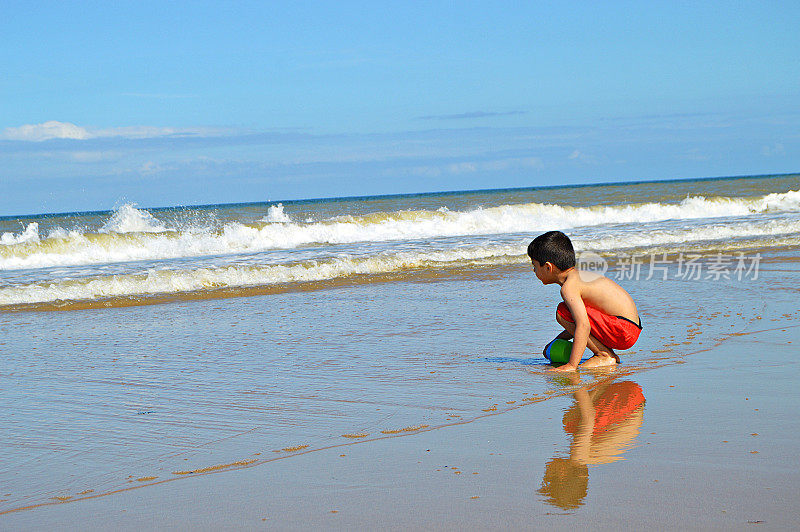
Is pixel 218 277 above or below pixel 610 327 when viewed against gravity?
above

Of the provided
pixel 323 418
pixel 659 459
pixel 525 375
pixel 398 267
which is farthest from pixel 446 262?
pixel 659 459

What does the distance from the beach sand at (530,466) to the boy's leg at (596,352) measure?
0.13m

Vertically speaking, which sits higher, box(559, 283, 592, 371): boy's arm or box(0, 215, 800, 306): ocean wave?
box(0, 215, 800, 306): ocean wave

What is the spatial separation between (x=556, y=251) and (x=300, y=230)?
19069 mm

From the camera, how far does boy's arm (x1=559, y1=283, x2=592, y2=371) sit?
4910 mm

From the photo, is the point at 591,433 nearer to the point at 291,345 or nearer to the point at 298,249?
the point at 291,345

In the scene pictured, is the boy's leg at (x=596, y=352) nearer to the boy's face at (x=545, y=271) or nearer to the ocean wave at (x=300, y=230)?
the boy's face at (x=545, y=271)

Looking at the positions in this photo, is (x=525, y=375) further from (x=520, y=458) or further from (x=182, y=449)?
(x=182, y=449)

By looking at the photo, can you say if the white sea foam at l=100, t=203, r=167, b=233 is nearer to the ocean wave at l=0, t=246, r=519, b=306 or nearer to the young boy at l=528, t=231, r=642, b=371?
the ocean wave at l=0, t=246, r=519, b=306

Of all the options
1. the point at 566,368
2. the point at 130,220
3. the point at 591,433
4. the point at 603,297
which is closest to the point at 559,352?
the point at 566,368

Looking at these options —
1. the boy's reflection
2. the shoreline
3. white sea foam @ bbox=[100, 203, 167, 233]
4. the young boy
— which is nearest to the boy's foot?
the young boy

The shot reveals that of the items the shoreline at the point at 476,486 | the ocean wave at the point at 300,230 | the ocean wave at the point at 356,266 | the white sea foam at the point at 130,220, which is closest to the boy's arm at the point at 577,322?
the shoreline at the point at 476,486

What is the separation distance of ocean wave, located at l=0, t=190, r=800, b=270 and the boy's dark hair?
45.5 feet

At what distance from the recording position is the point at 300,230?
23500mm
